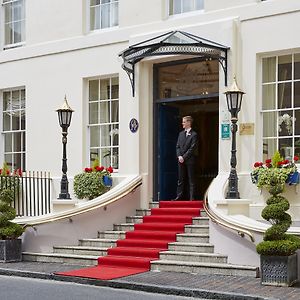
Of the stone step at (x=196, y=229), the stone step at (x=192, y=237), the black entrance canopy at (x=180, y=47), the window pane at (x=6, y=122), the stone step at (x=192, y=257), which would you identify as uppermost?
the black entrance canopy at (x=180, y=47)

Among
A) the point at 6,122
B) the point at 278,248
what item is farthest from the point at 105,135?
the point at 278,248

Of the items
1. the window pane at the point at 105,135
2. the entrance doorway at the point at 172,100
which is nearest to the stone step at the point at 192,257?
the entrance doorway at the point at 172,100

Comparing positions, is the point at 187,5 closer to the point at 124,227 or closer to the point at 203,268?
the point at 124,227

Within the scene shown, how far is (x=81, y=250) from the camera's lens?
44.4ft

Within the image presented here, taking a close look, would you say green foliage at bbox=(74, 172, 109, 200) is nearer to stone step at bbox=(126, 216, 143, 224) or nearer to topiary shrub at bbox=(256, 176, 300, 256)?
stone step at bbox=(126, 216, 143, 224)

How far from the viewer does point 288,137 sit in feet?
43.9

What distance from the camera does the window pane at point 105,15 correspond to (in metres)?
16.4

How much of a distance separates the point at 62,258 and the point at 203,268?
10.7 ft

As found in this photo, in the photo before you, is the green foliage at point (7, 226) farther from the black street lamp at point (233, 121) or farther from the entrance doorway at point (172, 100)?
the black street lamp at point (233, 121)

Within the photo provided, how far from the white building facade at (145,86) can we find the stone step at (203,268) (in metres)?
1.08

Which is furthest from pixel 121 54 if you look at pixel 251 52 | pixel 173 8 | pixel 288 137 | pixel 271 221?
pixel 271 221

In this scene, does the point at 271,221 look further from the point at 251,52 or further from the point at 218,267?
the point at 251,52

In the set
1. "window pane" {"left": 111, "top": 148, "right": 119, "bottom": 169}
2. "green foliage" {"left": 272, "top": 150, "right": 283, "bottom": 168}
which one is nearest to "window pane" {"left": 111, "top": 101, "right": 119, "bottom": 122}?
"window pane" {"left": 111, "top": 148, "right": 119, "bottom": 169}

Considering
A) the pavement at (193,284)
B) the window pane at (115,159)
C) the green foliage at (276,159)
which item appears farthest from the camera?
the window pane at (115,159)
